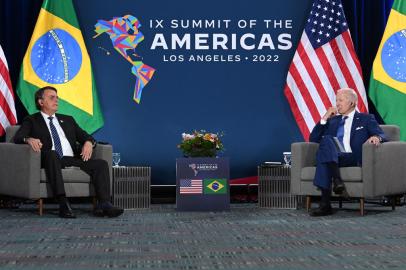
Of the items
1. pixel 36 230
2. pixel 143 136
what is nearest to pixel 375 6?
pixel 143 136

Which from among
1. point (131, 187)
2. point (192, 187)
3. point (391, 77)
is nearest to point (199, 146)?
point (192, 187)

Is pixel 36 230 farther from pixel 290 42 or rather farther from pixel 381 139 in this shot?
pixel 290 42

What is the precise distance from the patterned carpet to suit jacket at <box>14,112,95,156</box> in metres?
0.60

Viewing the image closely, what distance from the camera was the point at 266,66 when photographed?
7.16m

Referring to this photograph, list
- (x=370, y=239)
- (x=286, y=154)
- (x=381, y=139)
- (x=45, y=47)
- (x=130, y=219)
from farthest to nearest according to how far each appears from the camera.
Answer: (x=45, y=47)
(x=286, y=154)
(x=381, y=139)
(x=130, y=219)
(x=370, y=239)

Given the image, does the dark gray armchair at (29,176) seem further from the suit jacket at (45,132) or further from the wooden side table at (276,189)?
the wooden side table at (276,189)

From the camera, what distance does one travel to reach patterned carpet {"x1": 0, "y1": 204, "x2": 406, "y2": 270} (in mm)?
2988

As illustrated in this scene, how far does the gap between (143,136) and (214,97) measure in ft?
2.71

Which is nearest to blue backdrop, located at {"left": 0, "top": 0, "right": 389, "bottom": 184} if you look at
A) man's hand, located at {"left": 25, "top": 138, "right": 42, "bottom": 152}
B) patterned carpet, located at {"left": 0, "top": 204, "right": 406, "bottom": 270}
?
patterned carpet, located at {"left": 0, "top": 204, "right": 406, "bottom": 270}

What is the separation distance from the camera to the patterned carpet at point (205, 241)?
2988 millimetres

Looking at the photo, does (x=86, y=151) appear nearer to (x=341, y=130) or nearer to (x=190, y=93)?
(x=190, y=93)

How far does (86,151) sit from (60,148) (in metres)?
0.30

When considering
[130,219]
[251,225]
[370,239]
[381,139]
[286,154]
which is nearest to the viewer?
[370,239]

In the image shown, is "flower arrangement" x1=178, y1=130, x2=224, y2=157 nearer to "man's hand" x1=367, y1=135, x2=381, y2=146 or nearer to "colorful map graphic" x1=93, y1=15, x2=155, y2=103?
"colorful map graphic" x1=93, y1=15, x2=155, y2=103
